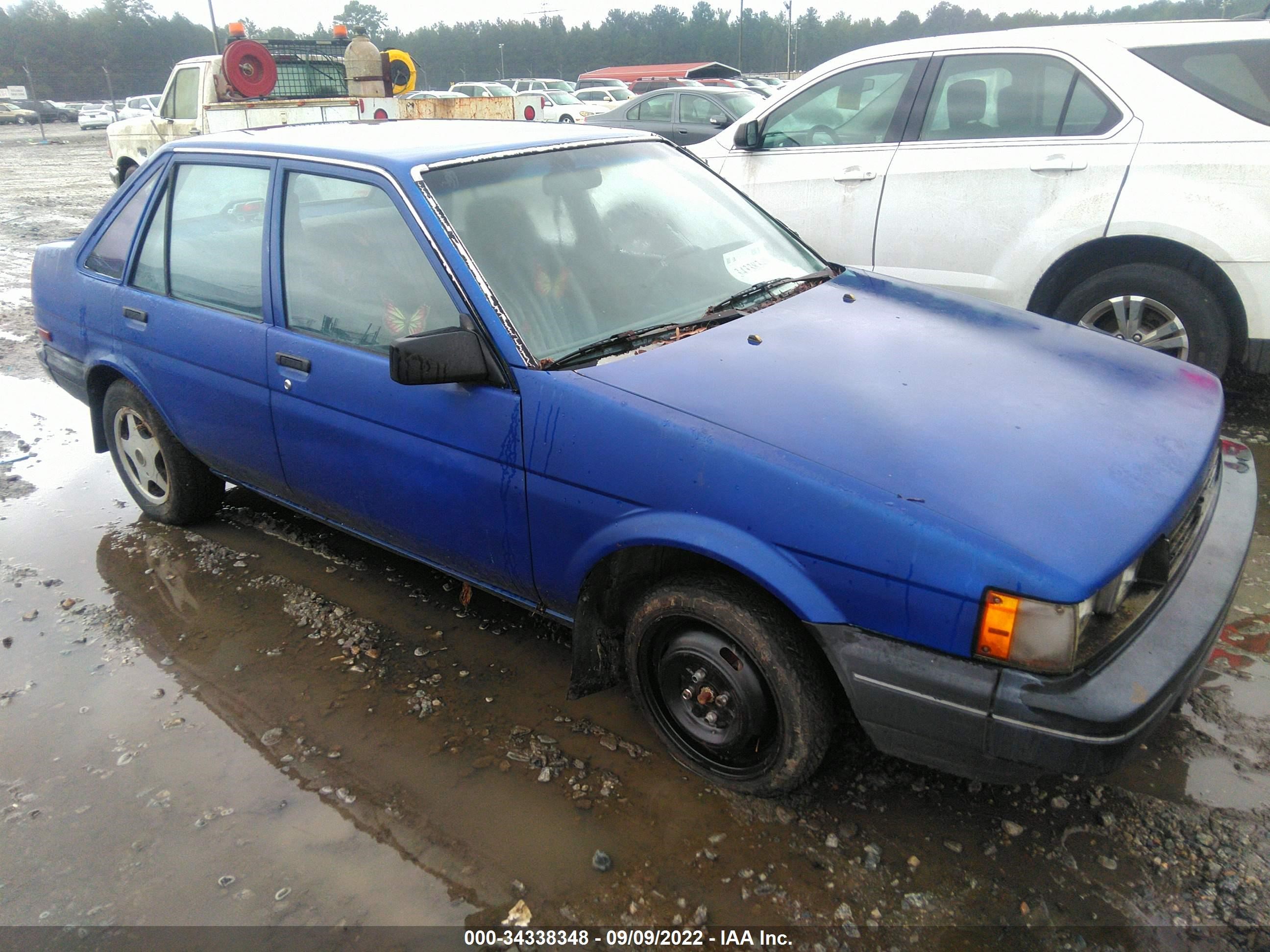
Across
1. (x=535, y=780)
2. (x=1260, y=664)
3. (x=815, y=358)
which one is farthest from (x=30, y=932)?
(x=1260, y=664)

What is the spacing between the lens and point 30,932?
7.08ft

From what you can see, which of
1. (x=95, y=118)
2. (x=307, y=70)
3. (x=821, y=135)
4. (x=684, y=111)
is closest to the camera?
(x=821, y=135)

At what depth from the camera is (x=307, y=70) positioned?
13.1 meters

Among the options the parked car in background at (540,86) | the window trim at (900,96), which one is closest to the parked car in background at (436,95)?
the parked car in background at (540,86)

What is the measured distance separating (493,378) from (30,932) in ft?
5.86

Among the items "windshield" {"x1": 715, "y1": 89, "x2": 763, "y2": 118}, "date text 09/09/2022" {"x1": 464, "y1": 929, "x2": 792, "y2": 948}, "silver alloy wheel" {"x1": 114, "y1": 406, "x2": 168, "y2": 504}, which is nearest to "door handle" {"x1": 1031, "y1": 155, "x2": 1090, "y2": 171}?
"date text 09/09/2022" {"x1": 464, "y1": 929, "x2": 792, "y2": 948}

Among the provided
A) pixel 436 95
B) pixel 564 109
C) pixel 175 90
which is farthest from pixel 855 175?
pixel 564 109

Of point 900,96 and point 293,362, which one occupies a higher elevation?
point 900,96

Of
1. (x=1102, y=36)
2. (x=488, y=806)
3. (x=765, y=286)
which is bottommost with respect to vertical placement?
(x=488, y=806)

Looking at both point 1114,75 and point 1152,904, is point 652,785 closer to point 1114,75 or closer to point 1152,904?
point 1152,904

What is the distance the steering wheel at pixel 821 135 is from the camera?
524 centimetres

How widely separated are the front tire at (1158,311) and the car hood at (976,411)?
1.58 meters

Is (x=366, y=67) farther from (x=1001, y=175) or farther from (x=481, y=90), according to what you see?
(x=481, y=90)

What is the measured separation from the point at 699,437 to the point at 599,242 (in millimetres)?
1015
